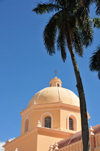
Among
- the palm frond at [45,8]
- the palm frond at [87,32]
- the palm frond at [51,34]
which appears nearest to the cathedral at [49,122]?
the palm frond at [51,34]

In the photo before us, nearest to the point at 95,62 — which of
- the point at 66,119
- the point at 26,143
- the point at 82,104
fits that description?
the point at 82,104

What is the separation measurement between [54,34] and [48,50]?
972 millimetres

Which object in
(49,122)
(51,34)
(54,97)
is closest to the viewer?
(51,34)

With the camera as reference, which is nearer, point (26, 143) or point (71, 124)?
point (26, 143)

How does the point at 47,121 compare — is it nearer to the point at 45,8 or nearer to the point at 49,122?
the point at 49,122

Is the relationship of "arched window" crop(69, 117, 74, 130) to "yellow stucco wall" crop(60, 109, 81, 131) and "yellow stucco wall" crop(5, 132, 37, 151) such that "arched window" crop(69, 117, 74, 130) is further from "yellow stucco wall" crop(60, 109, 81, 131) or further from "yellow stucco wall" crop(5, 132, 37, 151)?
"yellow stucco wall" crop(5, 132, 37, 151)

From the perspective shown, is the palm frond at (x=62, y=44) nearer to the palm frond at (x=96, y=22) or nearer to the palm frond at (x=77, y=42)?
the palm frond at (x=77, y=42)

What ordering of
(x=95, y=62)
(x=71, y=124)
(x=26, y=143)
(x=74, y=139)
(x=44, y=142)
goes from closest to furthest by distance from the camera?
(x=95, y=62) → (x=74, y=139) → (x=44, y=142) → (x=26, y=143) → (x=71, y=124)

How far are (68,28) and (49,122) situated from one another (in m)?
14.3

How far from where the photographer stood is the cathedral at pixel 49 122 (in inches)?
854

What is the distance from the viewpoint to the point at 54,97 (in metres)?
26.1

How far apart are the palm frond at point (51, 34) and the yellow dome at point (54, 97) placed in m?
13.3

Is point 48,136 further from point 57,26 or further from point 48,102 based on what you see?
point 57,26

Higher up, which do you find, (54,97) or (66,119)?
(54,97)
